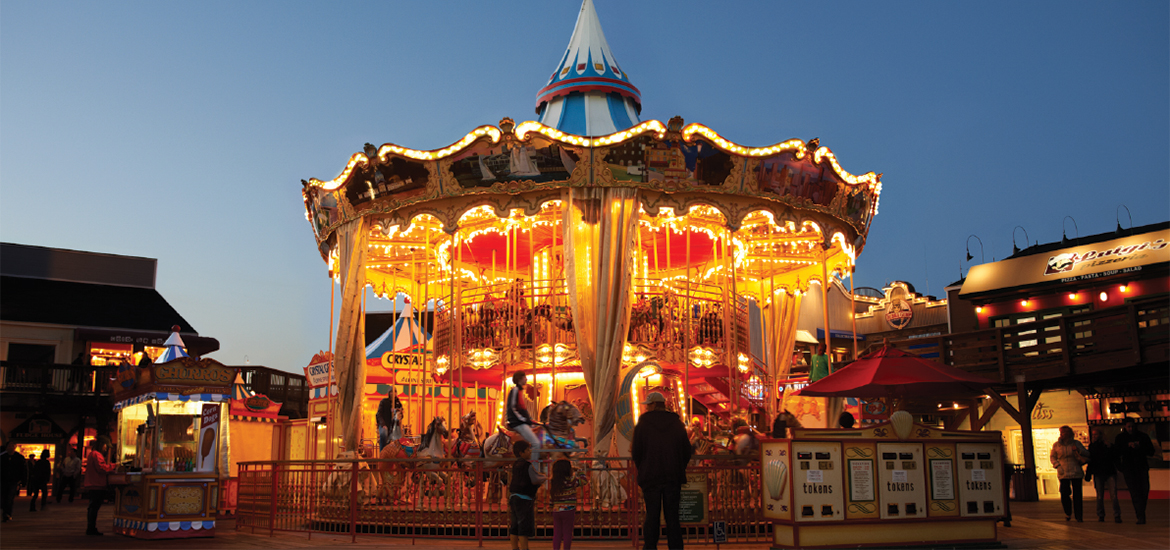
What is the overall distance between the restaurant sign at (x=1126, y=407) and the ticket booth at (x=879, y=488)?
509 inches

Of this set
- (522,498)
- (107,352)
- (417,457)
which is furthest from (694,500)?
(107,352)

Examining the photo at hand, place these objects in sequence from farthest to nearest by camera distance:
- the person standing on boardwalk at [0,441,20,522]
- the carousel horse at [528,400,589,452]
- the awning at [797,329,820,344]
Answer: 1. the awning at [797,329,820,344]
2. the person standing on boardwalk at [0,441,20,522]
3. the carousel horse at [528,400,589,452]

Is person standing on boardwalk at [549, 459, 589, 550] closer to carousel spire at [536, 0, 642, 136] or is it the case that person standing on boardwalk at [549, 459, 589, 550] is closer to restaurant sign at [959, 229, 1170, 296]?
carousel spire at [536, 0, 642, 136]

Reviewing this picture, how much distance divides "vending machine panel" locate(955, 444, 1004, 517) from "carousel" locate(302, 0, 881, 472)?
358 cm

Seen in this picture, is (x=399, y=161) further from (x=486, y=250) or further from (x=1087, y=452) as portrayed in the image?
(x=1087, y=452)

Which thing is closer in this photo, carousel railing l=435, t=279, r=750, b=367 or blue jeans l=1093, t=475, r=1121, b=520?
blue jeans l=1093, t=475, r=1121, b=520

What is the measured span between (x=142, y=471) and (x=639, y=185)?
300 inches

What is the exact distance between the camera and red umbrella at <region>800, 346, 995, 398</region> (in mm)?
11664

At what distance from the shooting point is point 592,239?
13.1 m

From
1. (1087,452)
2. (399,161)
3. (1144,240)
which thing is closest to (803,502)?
(1087,452)

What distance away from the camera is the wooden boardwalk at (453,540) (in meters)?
9.70

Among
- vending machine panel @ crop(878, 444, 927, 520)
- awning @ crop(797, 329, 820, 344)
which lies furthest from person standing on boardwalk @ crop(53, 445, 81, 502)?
awning @ crop(797, 329, 820, 344)

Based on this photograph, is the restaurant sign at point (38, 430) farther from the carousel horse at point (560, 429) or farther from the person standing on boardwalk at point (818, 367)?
the person standing on boardwalk at point (818, 367)

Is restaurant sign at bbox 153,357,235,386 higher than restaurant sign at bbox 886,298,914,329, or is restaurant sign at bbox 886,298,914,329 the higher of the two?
restaurant sign at bbox 886,298,914,329
